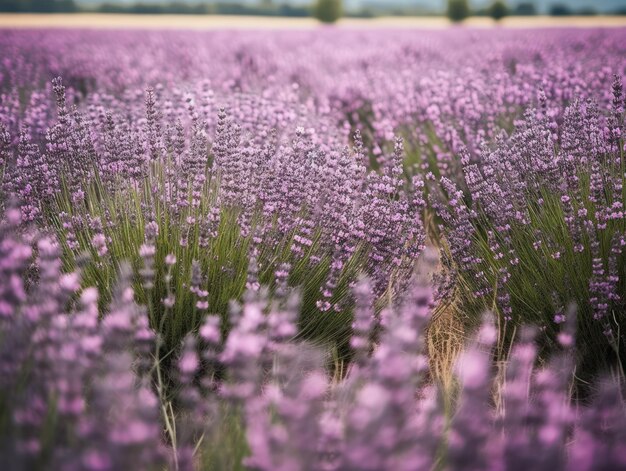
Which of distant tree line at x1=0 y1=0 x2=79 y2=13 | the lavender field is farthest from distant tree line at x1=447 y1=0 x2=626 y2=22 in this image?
the lavender field

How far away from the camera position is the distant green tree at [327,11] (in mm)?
36688

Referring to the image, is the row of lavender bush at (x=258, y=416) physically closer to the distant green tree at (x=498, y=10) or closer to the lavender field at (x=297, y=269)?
the lavender field at (x=297, y=269)

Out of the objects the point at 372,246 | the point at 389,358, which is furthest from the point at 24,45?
the point at 389,358

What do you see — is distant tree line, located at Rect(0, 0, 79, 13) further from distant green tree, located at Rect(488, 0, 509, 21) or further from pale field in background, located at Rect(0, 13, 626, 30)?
distant green tree, located at Rect(488, 0, 509, 21)

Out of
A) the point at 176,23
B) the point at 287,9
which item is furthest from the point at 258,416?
the point at 287,9

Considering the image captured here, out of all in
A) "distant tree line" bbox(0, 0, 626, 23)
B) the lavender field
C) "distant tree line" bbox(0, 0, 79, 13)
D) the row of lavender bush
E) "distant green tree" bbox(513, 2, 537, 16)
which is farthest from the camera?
"distant green tree" bbox(513, 2, 537, 16)

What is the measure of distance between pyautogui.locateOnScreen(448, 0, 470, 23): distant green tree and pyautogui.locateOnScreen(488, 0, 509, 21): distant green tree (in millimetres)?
2137

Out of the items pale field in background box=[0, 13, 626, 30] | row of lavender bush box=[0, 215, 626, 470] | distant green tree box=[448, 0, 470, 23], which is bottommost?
pale field in background box=[0, 13, 626, 30]

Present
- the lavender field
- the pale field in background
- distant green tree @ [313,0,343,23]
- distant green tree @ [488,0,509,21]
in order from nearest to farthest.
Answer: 1. the lavender field
2. the pale field in background
3. distant green tree @ [313,0,343,23]
4. distant green tree @ [488,0,509,21]

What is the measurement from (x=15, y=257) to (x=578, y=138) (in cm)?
257

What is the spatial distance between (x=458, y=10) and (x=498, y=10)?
3.38 m

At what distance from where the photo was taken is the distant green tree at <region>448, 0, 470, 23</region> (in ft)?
125

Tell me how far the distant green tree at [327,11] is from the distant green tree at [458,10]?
281 inches

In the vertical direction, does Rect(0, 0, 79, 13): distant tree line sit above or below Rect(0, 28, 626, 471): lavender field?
above
